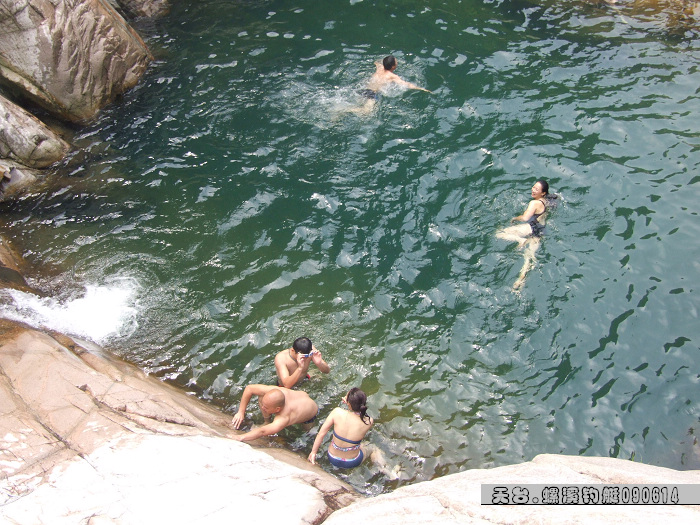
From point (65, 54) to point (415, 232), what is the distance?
31.6 ft

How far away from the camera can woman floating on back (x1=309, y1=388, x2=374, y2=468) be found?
7074 millimetres

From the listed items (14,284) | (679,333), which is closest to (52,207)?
(14,284)

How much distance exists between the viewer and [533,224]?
10.0 metres

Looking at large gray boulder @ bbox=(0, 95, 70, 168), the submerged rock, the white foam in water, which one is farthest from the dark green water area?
the submerged rock

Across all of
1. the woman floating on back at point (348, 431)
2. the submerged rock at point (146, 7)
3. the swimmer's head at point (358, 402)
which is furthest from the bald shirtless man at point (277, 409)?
the submerged rock at point (146, 7)

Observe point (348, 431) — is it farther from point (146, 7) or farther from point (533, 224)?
point (146, 7)

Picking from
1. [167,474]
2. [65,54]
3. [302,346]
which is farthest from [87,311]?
[65,54]

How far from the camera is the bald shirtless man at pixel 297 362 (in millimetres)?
7739

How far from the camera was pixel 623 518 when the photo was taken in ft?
14.6

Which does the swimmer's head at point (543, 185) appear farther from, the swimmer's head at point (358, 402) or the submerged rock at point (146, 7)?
the submerged rock at point (146, 7)

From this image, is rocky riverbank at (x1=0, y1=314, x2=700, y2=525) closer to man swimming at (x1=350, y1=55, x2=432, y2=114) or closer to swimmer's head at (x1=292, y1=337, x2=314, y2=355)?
swimmer's head at (x1=292, y1=337, x2=314, y2=355)

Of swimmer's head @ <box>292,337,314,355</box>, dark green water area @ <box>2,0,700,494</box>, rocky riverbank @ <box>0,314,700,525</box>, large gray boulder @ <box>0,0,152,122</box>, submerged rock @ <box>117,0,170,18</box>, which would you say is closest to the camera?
rocky riverbank @ <box>0,314,700,525</box>

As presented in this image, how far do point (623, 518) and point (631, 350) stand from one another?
4.61 meters

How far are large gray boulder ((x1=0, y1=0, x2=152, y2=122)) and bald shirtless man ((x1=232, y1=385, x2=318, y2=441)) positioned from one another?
361 inches
